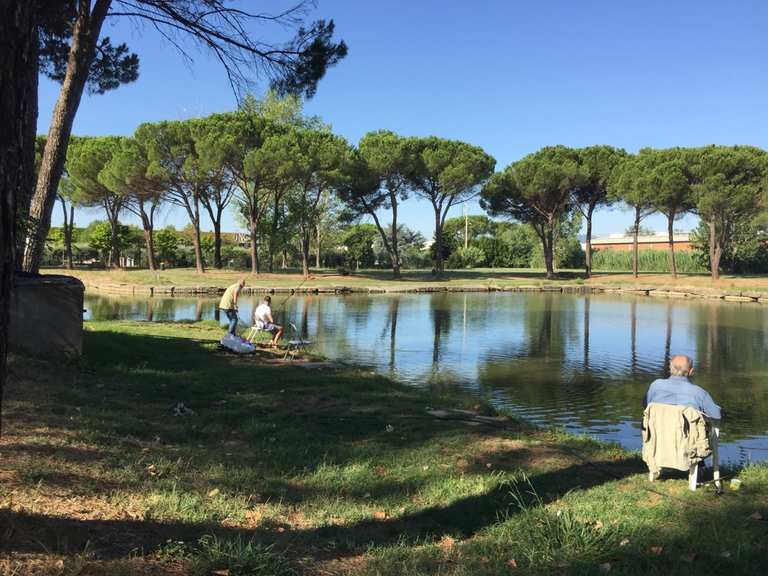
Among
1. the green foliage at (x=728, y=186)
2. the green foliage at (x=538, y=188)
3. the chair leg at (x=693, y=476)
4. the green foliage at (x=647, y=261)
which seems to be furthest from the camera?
the green foliage at (x=647, y=261)

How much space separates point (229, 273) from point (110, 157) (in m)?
10.3

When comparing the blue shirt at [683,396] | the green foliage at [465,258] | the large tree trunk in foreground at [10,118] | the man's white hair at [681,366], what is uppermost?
the green foliage at [465,258]

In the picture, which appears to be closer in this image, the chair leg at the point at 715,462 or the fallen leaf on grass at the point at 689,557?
the fallen leaf on grass at the point at 689,557

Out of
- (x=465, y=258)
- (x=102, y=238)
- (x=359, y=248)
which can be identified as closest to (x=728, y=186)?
(x=465, y=258)

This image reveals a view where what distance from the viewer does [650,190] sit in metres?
40.5

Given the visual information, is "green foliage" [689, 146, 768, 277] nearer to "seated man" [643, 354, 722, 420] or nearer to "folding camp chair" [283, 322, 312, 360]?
"folding camp chair" [283, 322, 312, 360]

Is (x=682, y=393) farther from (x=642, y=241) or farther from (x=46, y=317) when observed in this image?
(x=642, y=241)

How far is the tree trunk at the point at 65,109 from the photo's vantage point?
900 cm

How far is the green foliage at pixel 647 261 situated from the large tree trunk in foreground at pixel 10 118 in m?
57.1

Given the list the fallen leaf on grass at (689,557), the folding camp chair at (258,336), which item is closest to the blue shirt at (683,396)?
the fallen leaf on grass at (689,557)

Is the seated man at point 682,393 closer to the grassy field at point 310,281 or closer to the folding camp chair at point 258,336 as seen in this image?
the folding camp chair at point 258,336

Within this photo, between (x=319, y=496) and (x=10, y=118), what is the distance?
275cm

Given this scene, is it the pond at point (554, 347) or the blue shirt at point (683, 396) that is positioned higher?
the blue shirt at point (683, 396)

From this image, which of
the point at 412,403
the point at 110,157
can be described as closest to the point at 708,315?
the point at 412,403
